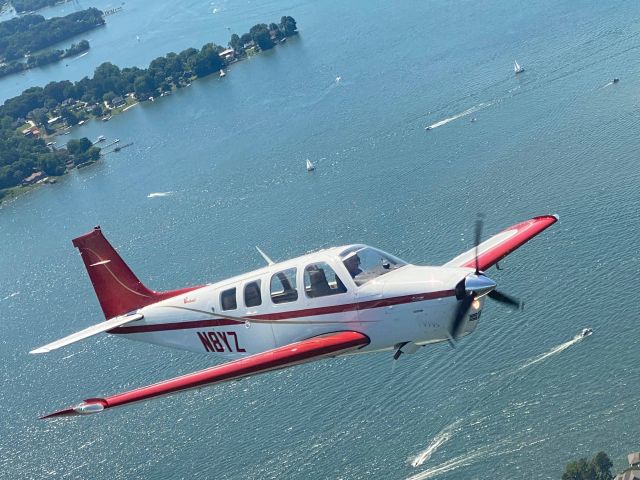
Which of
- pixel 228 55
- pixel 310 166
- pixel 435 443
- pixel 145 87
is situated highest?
pixel 228 55

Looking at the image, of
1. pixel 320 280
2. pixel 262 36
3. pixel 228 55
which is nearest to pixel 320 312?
pixel 320 280

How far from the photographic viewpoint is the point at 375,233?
85.1 metres

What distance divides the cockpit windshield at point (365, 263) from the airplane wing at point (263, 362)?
75.2 inches

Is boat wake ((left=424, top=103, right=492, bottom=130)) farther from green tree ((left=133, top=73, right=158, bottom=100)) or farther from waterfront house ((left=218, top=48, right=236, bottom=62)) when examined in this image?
green tree ((left=133, top=73, right=158, bottom=100))

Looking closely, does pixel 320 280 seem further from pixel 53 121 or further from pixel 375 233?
pixel 53 121

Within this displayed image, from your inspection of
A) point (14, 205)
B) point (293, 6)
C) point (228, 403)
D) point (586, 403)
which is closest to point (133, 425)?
point (228, 403)

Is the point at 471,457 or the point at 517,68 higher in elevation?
the point at 517,68

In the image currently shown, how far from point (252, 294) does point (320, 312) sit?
106 inches

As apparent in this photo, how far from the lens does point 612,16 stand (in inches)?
4956

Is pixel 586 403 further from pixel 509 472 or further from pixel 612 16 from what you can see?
pixel 612 16

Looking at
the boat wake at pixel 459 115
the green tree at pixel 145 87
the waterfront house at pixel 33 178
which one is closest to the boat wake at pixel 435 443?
the boat wake at pixel 459 115

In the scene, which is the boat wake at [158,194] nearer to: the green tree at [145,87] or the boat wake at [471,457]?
the green tree at [145,87]

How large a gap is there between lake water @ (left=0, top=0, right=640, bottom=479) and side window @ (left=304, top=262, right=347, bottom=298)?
31.8 meters

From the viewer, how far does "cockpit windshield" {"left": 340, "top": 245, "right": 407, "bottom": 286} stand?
30.9 meters
